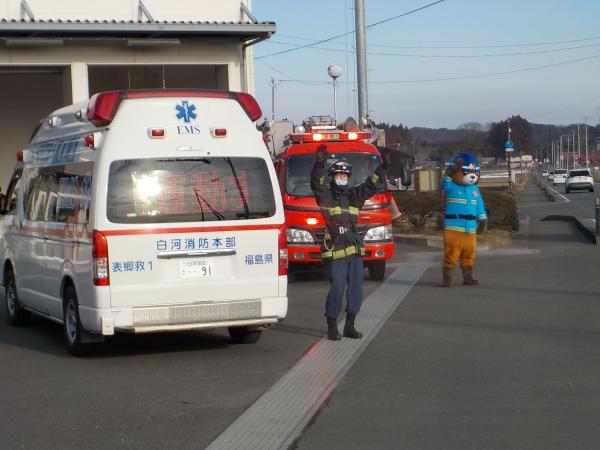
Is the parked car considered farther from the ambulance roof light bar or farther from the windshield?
the ambulance roof light bar

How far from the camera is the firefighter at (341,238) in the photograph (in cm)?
1009

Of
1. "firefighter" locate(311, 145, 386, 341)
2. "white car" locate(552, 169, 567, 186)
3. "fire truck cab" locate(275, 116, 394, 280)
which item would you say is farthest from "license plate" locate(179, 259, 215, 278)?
"white car" locate(552, 169, 567, 186)

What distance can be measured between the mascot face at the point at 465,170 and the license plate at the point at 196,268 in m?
6.20

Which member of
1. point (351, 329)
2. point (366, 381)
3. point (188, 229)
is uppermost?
point (188, 229)

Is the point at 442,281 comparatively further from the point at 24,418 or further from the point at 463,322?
the point at 24,418

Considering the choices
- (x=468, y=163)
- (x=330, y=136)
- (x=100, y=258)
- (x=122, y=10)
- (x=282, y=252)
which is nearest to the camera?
(x=100, y=258)

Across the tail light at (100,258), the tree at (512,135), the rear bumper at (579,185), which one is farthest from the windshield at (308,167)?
the tree at (512,135)

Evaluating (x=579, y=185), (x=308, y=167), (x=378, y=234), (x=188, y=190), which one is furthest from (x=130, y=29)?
(x=579, y=185)

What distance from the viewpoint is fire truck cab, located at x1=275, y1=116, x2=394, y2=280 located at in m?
14.9

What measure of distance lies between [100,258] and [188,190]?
1.08 m

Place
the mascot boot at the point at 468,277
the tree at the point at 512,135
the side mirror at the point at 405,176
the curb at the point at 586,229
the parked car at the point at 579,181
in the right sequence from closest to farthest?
the mascot boot at the point at 468,277 < the side mirror at the point at 405,176 < the curb at the point at 586,229 < the parked car at the point at 579,181 < the tree at the point at 512,135

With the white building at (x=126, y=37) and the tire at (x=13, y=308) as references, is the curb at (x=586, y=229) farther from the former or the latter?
the tire at (x=13, y=308)

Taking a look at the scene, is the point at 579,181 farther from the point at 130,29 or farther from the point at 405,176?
the point at 405,176

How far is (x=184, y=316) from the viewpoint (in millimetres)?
9047
